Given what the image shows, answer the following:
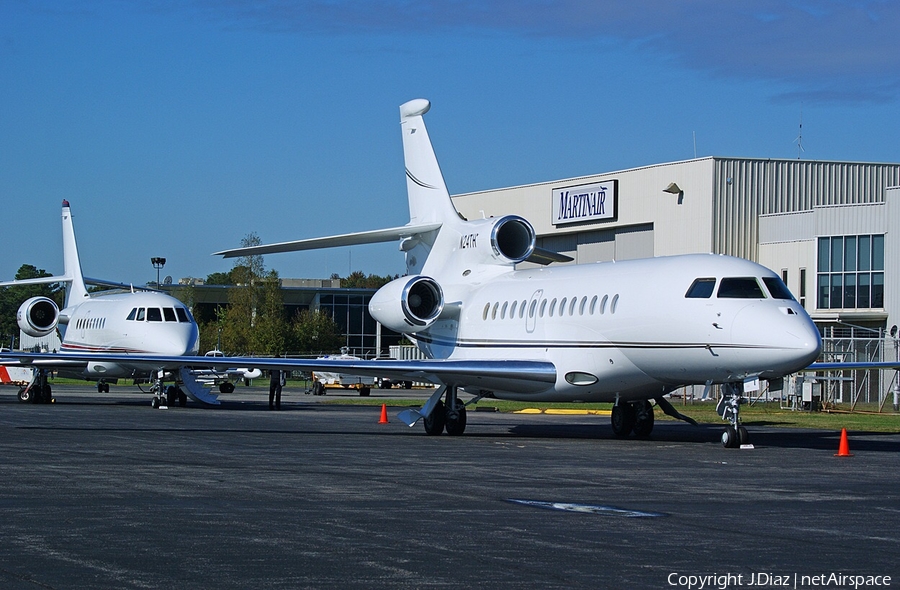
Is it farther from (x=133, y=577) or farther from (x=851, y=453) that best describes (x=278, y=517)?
(x=851, y=453)

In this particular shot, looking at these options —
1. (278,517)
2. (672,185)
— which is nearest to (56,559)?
(278,517)

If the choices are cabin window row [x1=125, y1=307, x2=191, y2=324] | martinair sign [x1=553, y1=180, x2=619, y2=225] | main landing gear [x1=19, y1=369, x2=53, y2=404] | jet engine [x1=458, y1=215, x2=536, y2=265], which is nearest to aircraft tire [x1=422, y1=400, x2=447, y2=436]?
jet engine [x1=458, y1=215, x2=536, y2=265]

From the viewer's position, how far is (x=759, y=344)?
57.3 feet

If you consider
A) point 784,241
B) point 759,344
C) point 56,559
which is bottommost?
point 56,559

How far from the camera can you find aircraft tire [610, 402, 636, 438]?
869 inches

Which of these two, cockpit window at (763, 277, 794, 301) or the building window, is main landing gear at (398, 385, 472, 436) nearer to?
cockpit window at (763, 277, 794, 301)

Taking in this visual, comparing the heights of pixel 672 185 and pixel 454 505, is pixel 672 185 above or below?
above

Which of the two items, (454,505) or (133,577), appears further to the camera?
(454,505)

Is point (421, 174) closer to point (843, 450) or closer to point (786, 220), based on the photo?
point (843, 450)

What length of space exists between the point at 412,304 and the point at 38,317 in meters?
21.0

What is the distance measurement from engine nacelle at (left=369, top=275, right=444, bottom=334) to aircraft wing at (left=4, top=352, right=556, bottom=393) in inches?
109

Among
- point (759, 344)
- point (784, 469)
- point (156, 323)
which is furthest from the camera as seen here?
point (156, 323)

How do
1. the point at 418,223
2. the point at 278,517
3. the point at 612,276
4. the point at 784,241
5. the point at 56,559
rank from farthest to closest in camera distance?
the point at 784,241
the point at 418,223
the point at 612,276
the point at 278,517
the point at 56,559

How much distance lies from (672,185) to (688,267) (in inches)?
1204
